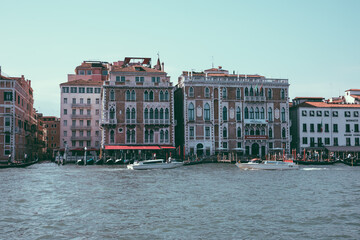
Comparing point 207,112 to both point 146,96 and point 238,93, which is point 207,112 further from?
point 146,96

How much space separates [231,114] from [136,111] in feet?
49.0

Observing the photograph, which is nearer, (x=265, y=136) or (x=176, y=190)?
(x=176, y=190)

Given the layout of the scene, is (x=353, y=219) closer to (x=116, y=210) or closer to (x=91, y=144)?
(x=116, y=210)

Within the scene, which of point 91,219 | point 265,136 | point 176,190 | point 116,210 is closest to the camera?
point 91,219

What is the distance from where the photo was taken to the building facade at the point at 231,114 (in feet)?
224

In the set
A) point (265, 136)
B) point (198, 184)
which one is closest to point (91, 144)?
point (265, 136)

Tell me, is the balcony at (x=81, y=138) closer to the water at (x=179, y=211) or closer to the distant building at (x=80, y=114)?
the distant building at (x=80, y=114)

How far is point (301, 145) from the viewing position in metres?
72.6

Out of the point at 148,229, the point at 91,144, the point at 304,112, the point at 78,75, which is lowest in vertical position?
the point at 148,229

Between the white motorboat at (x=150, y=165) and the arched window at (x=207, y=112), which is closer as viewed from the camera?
the white motorboat at (x=150, y=165)

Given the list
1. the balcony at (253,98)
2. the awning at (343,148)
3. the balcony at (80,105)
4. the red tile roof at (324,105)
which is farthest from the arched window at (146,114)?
the awning at (343,148)

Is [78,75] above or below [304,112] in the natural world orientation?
above

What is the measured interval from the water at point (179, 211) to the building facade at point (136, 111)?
32610 millimetres

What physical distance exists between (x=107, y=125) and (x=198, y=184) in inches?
1359
